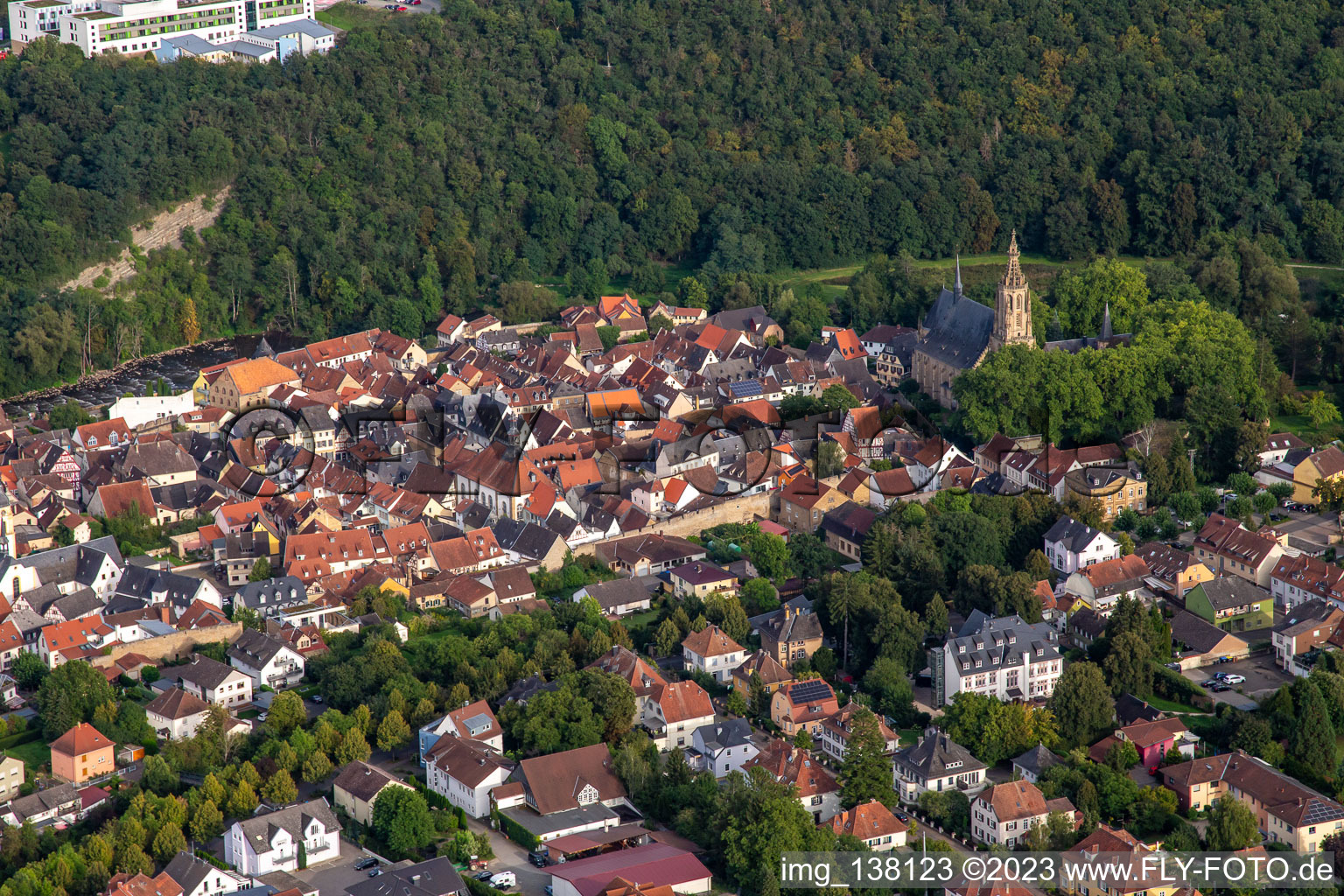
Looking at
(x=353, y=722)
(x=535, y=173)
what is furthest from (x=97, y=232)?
(x=353, y=722)

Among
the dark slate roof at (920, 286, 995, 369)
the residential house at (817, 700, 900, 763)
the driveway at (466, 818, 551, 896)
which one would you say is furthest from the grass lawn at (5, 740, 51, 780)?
the dark slate roof at (920, 286, 995, 369)

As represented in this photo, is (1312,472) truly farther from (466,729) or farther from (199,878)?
(199,878)

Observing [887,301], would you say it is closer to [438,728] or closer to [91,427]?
[91,427]

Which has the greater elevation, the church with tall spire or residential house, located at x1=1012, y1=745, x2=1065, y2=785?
the church with tall spire

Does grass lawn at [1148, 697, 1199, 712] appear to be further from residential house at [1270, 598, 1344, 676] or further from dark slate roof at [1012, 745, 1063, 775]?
dark slate roof at [1012, 745, 1063, 775]

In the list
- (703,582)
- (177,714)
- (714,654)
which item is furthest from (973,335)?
(177,714)
